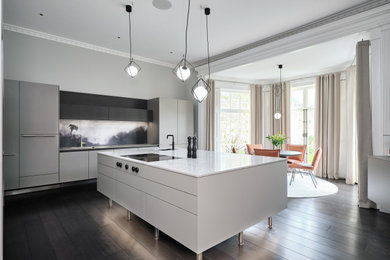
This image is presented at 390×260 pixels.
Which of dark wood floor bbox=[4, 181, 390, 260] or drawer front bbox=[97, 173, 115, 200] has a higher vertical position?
drawer front bbox=[97, 173, 115, 200]

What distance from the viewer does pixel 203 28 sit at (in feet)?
13.1

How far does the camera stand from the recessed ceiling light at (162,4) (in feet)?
10.4

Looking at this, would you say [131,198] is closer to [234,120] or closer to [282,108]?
[234,120]

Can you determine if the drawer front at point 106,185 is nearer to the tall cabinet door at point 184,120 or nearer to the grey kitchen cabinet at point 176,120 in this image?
the grey kitchen cabinet at point 176,120

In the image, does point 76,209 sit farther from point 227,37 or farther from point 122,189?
point 227,37

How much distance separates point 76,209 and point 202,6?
12.4 feet

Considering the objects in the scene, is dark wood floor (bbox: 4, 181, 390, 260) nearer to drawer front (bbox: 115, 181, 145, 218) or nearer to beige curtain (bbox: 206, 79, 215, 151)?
drawer front (bbox: 115, 181, 145, 218)

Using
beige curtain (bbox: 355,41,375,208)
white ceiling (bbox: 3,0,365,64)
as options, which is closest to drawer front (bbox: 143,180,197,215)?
white ceiling (bbox: 3,0,365,64)

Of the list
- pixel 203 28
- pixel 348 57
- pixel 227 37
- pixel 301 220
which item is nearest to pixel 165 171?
pixel 301 220

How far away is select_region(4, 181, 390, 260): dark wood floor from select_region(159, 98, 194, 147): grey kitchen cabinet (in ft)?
7.84

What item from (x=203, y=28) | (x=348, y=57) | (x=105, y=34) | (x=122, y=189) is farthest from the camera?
(x=348, y=57)

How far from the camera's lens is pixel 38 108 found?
12.6 ft

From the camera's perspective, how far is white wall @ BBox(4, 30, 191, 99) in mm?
4023

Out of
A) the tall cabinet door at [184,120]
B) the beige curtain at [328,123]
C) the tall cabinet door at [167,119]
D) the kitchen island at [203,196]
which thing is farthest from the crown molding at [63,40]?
the beige curtain at [328,123]
